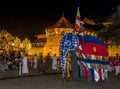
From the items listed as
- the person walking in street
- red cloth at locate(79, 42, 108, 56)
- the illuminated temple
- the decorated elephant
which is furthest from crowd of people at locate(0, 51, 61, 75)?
the illuminated temple

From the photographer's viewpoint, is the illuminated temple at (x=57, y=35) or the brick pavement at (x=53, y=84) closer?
the brick pavement at (x=53, y=84)

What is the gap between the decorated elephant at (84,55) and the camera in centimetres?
1942

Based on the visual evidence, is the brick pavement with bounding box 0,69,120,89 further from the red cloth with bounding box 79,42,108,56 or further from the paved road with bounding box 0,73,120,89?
the red cloth with bounding box 79,42,108,56

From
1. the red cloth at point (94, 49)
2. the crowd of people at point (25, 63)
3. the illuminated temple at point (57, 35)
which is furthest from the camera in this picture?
the illuminated temple at point (57, 35)

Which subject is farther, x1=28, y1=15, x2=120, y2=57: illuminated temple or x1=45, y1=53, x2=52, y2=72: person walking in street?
x1=28, y1=15, x2=120, y2=57: illuminated temple

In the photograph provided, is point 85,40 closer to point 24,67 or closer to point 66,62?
point 66,62

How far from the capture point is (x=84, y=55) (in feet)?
64.8

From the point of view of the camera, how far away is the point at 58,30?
2913 inches

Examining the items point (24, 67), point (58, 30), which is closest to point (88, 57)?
point (24, 67)

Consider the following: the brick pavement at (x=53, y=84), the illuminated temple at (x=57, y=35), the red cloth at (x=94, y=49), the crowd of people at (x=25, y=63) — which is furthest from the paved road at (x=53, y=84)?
the illuminated temple at (x=57, y=35)

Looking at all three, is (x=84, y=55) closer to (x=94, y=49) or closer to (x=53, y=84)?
(x=94, y=49)

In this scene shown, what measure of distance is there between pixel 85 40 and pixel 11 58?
44.5 feet

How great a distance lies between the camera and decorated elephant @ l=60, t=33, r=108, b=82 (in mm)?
19422

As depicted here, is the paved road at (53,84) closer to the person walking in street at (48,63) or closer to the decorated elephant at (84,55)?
the decorated elephant at (84,55)
